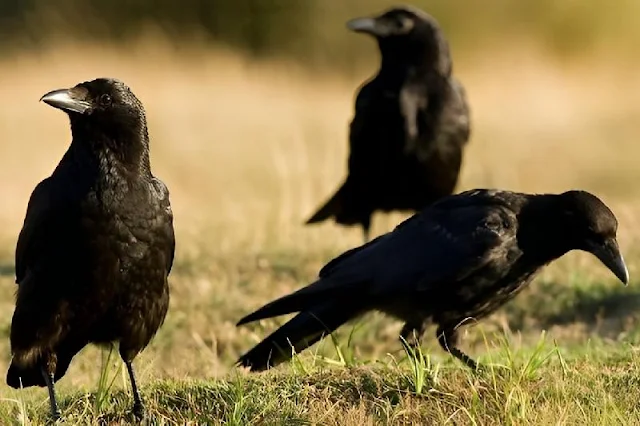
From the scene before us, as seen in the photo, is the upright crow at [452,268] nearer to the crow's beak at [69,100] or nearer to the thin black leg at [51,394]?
the thin black leg at [51,394]

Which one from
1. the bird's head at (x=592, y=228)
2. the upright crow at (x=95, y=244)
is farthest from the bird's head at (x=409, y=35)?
the upright crow at (x=95, y=244)

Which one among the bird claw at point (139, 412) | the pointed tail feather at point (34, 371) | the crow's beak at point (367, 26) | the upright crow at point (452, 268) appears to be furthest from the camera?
the crow's beak at point (367, 26)

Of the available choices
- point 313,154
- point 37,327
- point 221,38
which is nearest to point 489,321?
point 37,327

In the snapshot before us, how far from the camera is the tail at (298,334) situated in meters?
5.01

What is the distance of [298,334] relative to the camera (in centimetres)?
511

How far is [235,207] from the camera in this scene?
1224cm

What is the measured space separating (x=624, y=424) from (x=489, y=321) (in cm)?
261

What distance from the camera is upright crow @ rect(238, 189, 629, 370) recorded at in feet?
16.3

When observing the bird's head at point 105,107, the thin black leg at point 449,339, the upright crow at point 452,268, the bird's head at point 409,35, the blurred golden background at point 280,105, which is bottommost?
the blurred golden background at point 280,105

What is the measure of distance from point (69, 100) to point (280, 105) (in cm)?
1261

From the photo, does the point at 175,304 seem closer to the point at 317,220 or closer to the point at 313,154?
the point at 317,220

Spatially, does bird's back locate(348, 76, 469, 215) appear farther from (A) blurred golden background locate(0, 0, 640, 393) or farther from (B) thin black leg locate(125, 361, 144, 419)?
(B) thin black leg locate(125, 361, 144, 419)

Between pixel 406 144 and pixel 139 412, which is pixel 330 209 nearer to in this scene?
pixel 406 144

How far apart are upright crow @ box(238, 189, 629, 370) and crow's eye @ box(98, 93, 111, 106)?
1.01m
